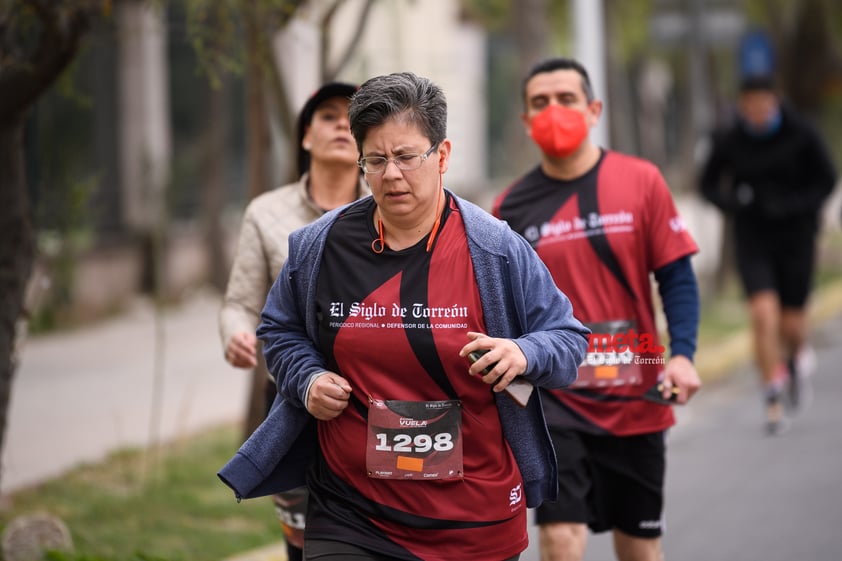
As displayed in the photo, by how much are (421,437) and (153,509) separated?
4.07 meters

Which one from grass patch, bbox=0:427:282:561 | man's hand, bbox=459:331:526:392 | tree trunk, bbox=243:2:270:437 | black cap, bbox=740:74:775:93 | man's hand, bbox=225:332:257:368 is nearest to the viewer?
man's hand, bbox=459:331:526:392

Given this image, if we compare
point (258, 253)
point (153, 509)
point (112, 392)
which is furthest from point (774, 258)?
point (258, 253)

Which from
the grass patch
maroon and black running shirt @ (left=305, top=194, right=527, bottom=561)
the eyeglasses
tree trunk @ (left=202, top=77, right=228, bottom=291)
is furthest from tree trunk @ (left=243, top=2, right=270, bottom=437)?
tree trunk @ (left=202, top=77, right=228, bottom=291)

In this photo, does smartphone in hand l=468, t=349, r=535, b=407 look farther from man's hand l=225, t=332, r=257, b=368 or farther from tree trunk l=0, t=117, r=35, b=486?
tree trunk l=0, t=117, r=35, b=486

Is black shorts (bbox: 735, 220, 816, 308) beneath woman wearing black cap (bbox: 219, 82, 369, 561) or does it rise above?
beneath

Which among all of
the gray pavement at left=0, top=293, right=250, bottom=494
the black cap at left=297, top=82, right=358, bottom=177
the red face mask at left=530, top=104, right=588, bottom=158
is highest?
the black cap at left=297, top=82, right=358, bottom=177

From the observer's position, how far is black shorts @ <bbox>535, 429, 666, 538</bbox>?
16.4 feet

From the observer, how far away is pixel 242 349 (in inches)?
181

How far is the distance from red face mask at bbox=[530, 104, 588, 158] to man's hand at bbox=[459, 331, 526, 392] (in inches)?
71.8

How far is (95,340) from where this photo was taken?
13.5 metres

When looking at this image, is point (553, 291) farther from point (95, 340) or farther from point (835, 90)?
point (835, 90)

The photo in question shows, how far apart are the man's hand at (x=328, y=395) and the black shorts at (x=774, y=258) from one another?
20.9 ft

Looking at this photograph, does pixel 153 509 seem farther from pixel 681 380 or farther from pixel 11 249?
pixel 681 380

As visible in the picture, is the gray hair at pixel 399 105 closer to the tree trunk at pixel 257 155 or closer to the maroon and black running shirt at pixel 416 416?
the maroon and black running shirt at pixel 416 416
